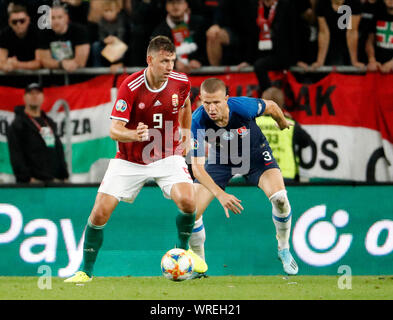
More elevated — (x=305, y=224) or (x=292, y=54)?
(x=292, y=54)

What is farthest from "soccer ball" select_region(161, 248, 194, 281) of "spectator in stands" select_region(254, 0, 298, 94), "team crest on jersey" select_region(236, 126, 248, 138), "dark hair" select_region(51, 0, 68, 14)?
"dark hair" select_region(51, 0, 68, 14)

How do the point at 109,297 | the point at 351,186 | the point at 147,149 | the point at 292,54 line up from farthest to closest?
the point at 292,54
the point at 351,186
the point at 147,149
the point at 109,297

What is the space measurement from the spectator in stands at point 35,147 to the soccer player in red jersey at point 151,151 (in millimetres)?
2003

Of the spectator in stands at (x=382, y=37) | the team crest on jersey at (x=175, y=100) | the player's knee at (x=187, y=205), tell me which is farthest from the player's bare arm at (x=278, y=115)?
the spectator in stands at (x=382, y=37)

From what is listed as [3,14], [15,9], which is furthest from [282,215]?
[3,14]

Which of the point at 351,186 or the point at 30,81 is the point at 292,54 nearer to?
the point at 351,186

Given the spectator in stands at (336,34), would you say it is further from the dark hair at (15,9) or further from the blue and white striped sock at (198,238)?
the dark hair at (15,9)

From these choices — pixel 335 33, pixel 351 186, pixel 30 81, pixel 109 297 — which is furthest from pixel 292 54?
pixel 109 297

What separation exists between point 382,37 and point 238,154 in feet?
9.50

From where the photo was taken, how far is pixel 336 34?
10.8 m

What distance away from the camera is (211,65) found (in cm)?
1081

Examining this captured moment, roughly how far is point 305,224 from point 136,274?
2.10 meters

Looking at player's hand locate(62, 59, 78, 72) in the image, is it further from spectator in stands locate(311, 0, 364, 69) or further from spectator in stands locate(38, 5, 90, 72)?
spectator in stands locate(311, 0, 364, 69)

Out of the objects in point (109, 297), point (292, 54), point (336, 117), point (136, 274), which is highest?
point (292, 54)
